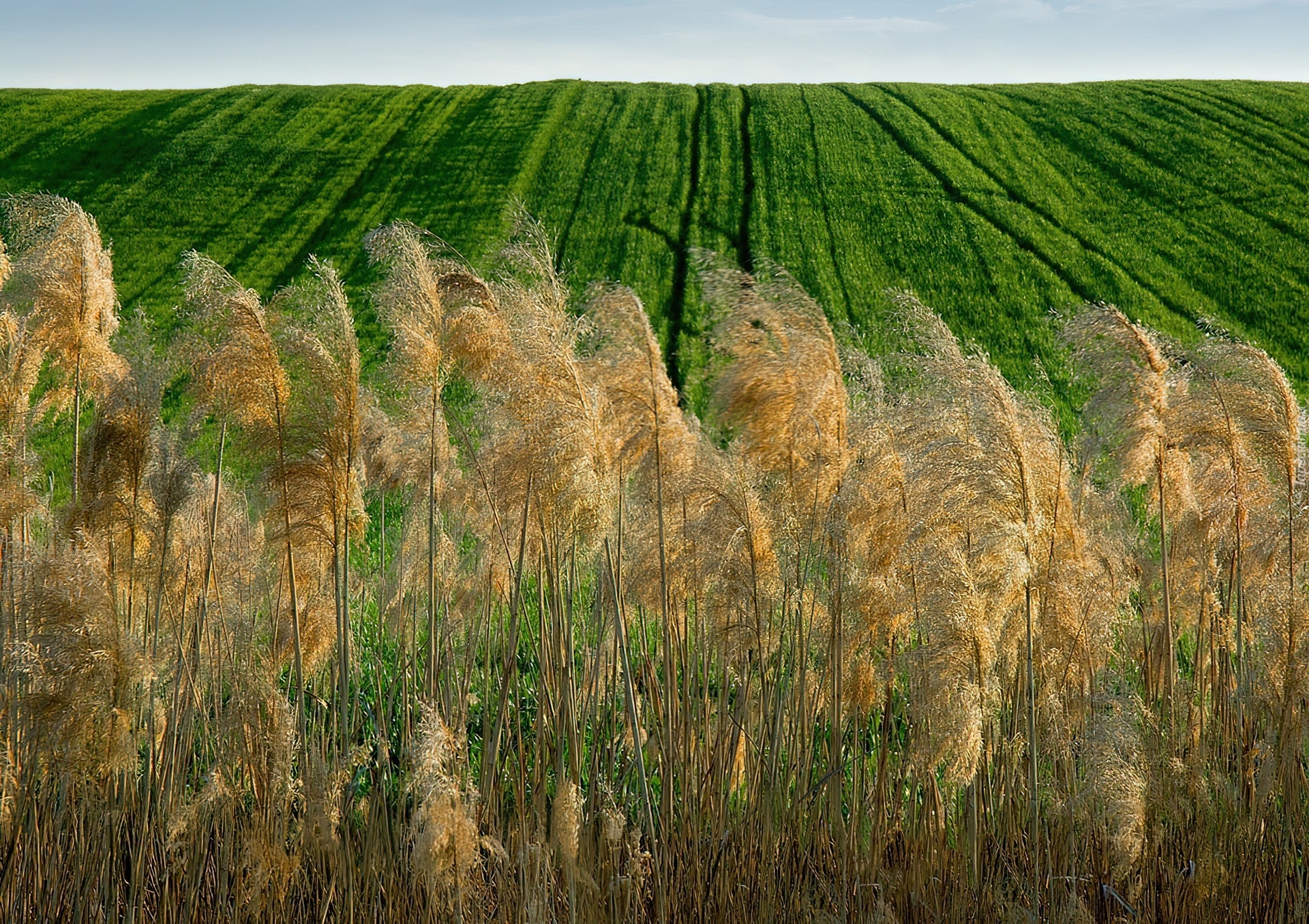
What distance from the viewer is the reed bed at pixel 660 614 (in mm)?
2850

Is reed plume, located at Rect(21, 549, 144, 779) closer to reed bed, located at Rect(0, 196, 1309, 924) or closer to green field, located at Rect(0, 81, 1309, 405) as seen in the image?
reed bed, located at Rect(0, 196, 1309, 924)

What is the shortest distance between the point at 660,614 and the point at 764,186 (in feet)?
81.4

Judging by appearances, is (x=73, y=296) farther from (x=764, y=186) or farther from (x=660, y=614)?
(x=764, y=186)

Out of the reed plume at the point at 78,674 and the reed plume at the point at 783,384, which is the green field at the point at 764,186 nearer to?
the reed plume at the point at 783,384

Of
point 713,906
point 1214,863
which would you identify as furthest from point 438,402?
point 1214,863

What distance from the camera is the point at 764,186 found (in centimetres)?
2717

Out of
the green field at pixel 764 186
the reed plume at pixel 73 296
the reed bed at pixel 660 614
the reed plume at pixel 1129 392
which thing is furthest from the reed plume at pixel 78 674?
the green field at pixel 764 186

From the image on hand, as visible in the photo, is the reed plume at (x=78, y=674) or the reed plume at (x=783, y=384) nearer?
the reed plume at (x=78, y=674)

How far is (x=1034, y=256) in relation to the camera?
22562 millimetres

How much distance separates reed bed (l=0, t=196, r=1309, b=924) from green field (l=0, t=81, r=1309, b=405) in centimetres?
1395

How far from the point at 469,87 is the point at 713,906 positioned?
38.4 m

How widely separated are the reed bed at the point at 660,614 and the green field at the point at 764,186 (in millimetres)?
13945

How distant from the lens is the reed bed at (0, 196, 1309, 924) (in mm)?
2850

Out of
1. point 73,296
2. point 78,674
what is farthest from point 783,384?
point 73,296
